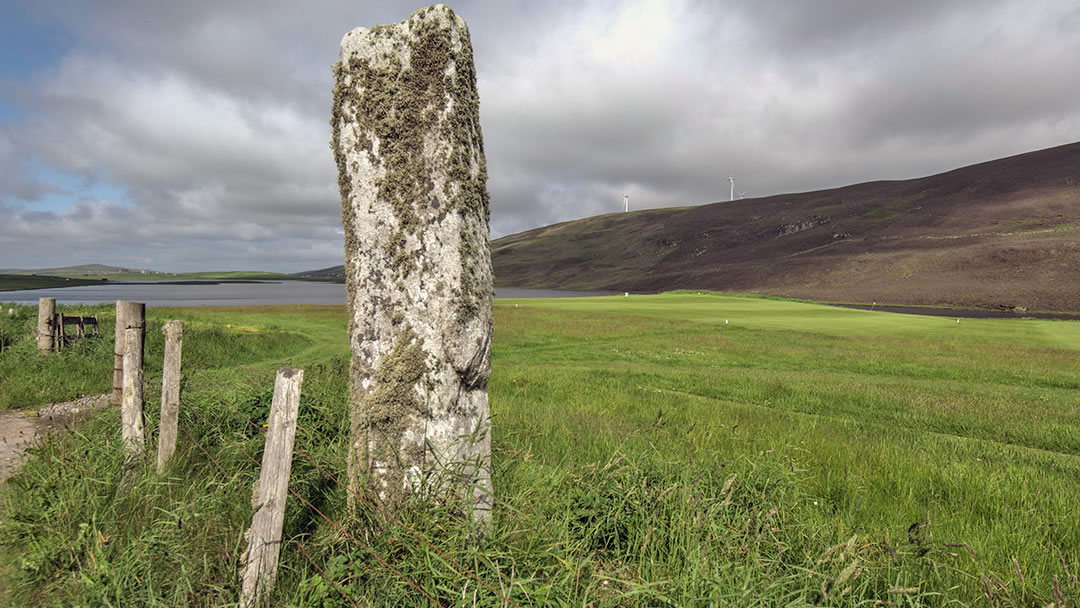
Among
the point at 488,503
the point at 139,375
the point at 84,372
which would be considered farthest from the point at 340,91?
the point at 84,372

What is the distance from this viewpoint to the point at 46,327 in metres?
12.3

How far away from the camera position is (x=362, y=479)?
3.60 m

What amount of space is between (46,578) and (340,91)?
4208 millimetres

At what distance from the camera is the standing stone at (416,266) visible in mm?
3586

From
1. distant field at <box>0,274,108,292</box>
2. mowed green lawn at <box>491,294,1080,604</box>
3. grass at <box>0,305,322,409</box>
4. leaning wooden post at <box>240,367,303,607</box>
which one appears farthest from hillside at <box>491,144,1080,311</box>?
distant field at <box>0,274,108,292</box>

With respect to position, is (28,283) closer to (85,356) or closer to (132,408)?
(85,356)

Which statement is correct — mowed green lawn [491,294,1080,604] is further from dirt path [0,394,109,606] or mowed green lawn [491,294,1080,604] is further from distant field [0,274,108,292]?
distant field [0,274,108,292]

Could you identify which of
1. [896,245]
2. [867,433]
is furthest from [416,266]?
[896,245]

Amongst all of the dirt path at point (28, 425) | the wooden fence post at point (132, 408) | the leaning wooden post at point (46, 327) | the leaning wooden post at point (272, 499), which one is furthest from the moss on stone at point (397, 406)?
the leaning wooden post at point (46, 327)

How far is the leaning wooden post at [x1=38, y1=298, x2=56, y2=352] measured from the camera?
12.2 metres

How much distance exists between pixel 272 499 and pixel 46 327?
14536 millimetres

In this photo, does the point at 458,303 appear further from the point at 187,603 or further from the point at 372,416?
the point at 187,603

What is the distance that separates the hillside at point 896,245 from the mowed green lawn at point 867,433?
56.5 metres

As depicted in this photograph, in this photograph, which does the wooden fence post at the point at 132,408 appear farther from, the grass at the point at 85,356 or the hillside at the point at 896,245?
the hillside at the point at 896,245
